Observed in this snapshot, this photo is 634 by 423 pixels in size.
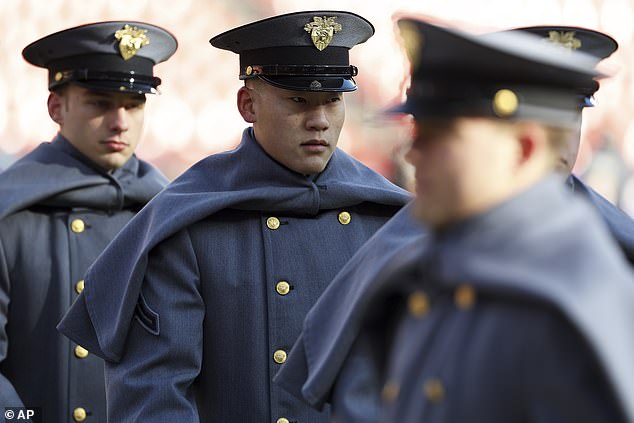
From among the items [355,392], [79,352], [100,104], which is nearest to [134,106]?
[100,104]

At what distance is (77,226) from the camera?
19.5 ft

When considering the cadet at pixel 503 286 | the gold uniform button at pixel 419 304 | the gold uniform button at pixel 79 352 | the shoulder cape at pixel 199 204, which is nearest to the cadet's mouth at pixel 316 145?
the shoulder cape at pixel 199 204

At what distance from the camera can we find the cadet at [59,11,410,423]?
14.9 feet

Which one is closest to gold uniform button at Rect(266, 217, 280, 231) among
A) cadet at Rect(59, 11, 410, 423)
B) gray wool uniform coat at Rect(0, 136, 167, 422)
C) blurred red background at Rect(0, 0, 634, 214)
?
cadet at Rect(59, 11, 410, 423)

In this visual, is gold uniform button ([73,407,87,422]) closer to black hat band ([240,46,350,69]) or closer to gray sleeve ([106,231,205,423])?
gray sleeve ([106,231,205,423])

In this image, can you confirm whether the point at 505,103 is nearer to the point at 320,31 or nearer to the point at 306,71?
the point at 306,71

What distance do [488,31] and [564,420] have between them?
0.79 meters

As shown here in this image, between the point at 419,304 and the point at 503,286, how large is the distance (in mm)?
253

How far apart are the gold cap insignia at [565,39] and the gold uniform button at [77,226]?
2.29m

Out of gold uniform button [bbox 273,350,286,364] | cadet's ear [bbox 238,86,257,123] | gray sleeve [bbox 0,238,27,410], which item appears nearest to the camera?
gold uniform button [bbox 273,350,286,364]

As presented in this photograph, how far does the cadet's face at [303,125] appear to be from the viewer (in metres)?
4.60

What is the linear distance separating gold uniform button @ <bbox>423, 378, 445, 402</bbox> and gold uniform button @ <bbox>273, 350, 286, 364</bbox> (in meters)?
2.11

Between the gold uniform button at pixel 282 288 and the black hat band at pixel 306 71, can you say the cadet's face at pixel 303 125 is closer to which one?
the black hat band at pixel 306 71

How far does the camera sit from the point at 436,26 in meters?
2.47
